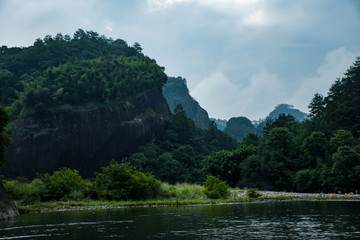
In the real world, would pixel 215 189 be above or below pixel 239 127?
below

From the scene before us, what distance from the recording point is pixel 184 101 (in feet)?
526

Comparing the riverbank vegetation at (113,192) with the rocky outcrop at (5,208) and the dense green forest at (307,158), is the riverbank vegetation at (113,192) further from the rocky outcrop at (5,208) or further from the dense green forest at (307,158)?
the dense green forest at (307,158)

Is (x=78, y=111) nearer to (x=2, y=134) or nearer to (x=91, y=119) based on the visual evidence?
(x=91, y=119)

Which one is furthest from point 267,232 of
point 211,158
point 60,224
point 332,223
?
point 211,158

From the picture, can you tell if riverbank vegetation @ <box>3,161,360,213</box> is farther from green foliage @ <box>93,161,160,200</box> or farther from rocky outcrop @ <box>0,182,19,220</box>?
rocky outcrop @ <box>0,182,19,220</box>

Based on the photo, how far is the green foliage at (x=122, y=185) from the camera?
2984 centimetres

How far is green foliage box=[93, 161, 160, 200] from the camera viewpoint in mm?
29836

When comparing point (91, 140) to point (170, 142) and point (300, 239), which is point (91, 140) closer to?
point (170, 142)

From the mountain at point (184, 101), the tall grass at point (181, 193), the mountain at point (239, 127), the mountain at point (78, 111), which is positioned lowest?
the tall grass at point (181, 193)

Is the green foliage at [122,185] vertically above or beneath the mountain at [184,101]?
beneath

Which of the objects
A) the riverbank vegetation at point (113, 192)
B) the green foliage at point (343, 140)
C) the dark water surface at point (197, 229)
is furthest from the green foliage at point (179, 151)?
the dark water surface at point (197, 229)

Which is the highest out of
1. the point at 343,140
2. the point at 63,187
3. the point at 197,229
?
the point at 343,140

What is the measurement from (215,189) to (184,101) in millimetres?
129254

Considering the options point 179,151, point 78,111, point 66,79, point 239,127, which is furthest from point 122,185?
point 239,127
